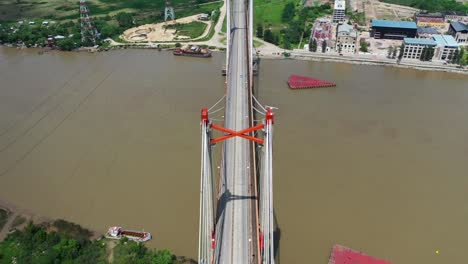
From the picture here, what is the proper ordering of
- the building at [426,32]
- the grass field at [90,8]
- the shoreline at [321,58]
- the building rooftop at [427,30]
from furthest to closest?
the grass field at [90,8]
the building rooftop at [427,30]
the building at [426,32]
the shoreline at [321,58]

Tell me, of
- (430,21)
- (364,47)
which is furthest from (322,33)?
(430,21)

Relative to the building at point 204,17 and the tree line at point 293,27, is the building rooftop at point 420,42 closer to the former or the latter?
the tree line at point 293,27

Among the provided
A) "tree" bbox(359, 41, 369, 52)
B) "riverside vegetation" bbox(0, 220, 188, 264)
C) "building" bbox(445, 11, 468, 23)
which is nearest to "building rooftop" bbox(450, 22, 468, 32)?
"building" bbox(445, 11, 468, 23)

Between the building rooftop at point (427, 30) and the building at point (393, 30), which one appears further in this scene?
the building rooftop at point (427, 30)

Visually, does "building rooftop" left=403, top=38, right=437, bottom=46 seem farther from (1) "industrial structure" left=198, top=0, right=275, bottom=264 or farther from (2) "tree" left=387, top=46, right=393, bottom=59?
(1) "industrial structure" left=198, top=0, right=275, bottom=264

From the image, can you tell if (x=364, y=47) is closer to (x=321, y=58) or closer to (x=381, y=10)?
(x=321, y=58)

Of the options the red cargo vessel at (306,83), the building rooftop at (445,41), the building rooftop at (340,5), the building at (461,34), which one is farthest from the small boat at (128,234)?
the building rooftop at (340,5)
